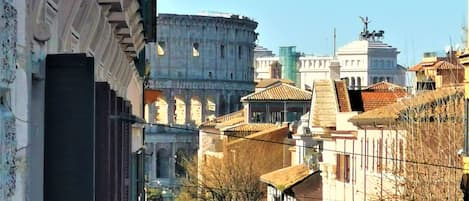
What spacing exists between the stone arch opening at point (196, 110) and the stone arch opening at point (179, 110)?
1154 mm

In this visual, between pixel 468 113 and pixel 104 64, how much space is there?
10.8 m

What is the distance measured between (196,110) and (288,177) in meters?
100

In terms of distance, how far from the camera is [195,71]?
507ft

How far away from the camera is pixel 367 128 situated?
3531 centimetres

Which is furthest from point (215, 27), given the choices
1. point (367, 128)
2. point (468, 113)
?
point (468, 113)

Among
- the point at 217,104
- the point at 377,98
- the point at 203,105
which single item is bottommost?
the point at 203,105

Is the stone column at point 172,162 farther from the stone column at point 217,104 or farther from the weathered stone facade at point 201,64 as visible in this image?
the stone column at point 217,104

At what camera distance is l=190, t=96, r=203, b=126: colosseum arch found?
14725 cm

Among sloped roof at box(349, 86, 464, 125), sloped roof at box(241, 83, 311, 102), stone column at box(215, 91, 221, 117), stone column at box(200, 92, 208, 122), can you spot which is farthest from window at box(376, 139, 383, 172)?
stone column at box(215, 91, 221, 117)

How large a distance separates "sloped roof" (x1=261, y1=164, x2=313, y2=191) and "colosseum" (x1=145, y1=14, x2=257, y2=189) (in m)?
87.7

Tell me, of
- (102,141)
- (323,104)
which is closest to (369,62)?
(323,104)

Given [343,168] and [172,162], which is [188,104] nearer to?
[172,162]

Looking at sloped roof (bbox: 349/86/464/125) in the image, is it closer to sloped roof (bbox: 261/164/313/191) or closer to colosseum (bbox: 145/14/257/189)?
sloped roof (bbox: 261/164/313/191)

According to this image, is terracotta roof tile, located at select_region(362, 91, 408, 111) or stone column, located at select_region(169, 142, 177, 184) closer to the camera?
terracotta roof tile, located at select_region(362, 91, 408, 111)
